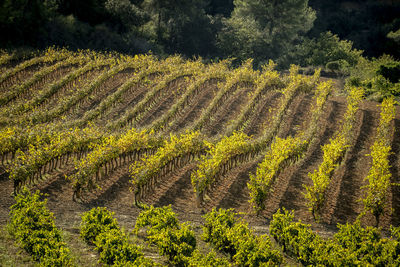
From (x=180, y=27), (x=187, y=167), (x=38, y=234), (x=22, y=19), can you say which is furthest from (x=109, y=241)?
(x=180, y=27)

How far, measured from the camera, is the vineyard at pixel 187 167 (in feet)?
34.0

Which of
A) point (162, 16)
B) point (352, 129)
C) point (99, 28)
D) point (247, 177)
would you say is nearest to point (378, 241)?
point (247, 177)

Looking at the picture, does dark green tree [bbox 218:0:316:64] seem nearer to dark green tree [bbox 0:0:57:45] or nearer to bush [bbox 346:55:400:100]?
bush [bbox 346:55:400:100]

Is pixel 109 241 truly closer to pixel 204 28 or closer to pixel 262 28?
pixel 204 28

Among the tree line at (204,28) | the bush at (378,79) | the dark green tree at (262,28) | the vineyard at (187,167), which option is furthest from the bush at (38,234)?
the dark green tree at (262,28)

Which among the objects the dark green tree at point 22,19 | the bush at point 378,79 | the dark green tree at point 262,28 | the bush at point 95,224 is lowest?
the bush at point 95,224

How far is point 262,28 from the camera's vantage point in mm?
55156

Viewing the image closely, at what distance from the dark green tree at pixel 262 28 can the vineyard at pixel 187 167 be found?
14.7 meters

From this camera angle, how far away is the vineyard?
1037 centimetres

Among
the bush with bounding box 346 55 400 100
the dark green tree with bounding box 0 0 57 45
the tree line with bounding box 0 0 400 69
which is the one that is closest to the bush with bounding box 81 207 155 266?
the bush with bounding box 346 55 400 100

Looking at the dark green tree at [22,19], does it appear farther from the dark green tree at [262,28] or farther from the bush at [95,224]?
the bush at [95,224]

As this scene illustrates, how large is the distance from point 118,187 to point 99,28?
29.2 metres

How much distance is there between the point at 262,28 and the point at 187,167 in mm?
42475

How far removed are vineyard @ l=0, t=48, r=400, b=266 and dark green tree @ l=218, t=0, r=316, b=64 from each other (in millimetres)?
14726
